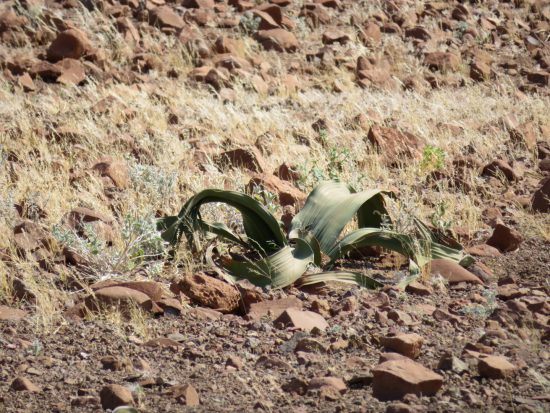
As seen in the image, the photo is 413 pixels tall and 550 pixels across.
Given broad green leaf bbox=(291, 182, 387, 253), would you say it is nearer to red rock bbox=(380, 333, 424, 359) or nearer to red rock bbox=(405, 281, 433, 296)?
red rock bbox=(405, 281, 433, 296)

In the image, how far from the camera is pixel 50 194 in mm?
5523

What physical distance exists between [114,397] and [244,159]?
339 cm

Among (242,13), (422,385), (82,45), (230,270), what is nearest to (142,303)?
(230,270)

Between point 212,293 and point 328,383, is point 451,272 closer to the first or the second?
point 212,293

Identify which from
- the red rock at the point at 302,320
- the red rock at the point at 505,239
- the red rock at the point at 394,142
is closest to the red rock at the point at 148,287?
the red rock at the point at 302,320

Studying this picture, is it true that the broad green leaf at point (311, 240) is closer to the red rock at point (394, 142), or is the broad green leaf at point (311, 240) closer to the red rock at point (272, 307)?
the red rock at point (272, 307)

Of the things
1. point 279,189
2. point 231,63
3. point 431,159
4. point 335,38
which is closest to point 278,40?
point 335,38

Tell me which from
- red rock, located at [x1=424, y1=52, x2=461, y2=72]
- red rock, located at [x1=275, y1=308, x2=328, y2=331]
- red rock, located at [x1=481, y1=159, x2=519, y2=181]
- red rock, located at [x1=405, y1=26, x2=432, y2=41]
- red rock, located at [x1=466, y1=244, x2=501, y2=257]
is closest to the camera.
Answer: red rock, located at [x1=275, y1=308, x2=328, y2=331]

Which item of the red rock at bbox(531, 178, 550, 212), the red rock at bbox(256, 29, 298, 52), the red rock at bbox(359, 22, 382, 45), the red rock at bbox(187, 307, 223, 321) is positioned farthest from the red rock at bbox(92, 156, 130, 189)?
the red rock at bbox(359, 22, 382, 45)

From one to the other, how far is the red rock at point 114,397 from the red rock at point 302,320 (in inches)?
36.0

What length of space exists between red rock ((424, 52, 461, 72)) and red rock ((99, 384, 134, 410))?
6.67m

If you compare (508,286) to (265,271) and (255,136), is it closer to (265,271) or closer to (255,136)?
(265,271)

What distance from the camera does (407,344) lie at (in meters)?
3.48

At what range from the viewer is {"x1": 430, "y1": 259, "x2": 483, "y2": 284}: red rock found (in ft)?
14.6
